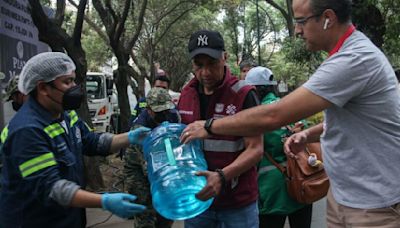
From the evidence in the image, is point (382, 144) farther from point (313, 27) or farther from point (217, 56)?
point (217, 56)

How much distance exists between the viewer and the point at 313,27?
2.28 meters

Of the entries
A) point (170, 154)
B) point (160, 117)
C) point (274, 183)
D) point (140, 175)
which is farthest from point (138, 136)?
point (140, 175)

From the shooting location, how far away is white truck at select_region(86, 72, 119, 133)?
52.0 feet

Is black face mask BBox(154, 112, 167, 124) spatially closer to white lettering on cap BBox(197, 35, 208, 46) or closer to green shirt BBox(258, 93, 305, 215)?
green shirt BBox(258, 93, 305, 215)

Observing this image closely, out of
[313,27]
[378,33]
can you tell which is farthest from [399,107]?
[378,33]

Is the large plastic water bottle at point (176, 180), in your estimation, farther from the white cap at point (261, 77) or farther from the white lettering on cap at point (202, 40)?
the white cap at point (261, 77)

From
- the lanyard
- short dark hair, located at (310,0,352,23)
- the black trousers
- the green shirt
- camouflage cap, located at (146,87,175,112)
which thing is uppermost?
short dark hair, located at (310,0,352,23)

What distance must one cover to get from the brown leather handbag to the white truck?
1261 centimetres

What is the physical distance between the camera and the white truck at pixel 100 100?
52.0 ft

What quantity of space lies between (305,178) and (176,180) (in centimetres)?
146

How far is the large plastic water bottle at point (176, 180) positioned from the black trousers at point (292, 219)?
130 centimetres

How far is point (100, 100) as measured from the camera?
1633cm

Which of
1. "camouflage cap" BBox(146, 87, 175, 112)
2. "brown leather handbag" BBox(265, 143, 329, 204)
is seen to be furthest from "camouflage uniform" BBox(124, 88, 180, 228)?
"brown leather handbag" BBox(265, 143, 329, 204)

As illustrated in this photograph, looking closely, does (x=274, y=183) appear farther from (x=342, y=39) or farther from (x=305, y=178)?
(x=342, y=39)
